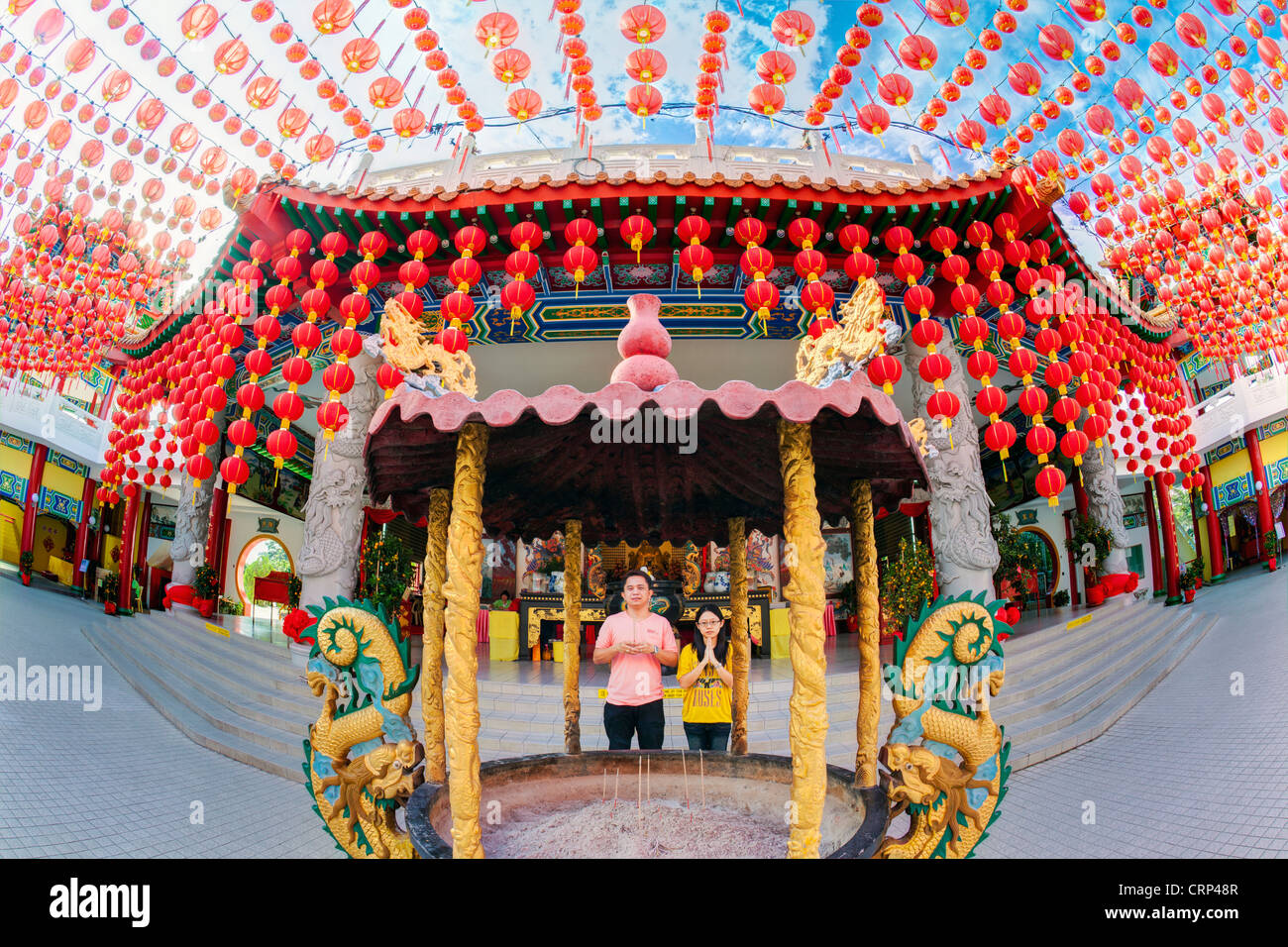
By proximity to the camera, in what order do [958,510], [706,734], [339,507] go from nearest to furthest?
[706,734], [958,510], [339,507]

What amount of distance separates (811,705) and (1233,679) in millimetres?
7221

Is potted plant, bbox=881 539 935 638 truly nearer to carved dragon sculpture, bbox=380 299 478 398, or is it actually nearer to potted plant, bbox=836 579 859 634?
potted plant, bbox=836 579 859 634

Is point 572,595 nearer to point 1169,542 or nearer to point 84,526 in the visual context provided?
point 1169,542

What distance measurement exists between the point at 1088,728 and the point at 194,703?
9442mm

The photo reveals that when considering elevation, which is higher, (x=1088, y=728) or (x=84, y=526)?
(x=84, y=526)

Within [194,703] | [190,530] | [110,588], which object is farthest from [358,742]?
[110,588]

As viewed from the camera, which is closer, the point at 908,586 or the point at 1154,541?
the point at 908,586

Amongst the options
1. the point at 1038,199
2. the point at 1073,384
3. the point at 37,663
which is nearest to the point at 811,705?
the point at 1038,199

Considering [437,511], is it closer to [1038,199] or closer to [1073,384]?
[1038,199]

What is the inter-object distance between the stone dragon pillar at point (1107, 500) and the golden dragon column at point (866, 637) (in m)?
9.97

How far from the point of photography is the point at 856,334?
2.60 metres

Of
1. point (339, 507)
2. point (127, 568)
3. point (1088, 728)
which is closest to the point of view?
point (1088, 728)

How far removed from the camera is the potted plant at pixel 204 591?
11.4 meters

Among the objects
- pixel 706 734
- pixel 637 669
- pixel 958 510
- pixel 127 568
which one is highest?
pixel 958 510
